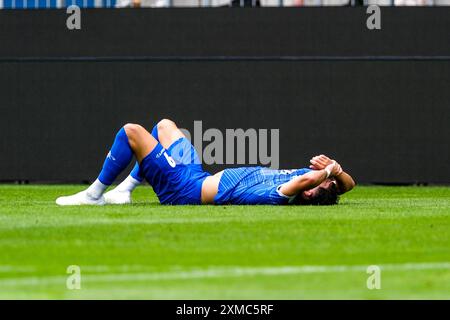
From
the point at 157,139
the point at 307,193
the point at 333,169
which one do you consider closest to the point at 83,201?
the point at 157,139

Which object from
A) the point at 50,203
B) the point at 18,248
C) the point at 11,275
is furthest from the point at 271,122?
the point at 11,275

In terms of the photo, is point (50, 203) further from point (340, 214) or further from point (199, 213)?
point (340, 214)

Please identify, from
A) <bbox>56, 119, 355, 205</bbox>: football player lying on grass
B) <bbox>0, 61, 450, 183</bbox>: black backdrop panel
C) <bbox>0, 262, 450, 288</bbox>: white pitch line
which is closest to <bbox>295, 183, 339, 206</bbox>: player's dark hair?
<bbox>56, 119, 355, 205</bbox>: football player lying on grass

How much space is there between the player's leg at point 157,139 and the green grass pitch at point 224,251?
0.58ft

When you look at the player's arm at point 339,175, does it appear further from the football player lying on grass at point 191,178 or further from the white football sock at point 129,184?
the white football sock at point 129,184

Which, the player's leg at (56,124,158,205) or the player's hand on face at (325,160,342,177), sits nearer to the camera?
the player's hand on face at (325,160,342,177)

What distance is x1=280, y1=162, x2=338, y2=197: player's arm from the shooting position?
11531mm

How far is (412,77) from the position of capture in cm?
1812

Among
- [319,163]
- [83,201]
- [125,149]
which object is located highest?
[125,149]

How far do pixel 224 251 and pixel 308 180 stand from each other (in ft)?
11.3

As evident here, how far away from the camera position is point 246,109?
60.1 ft

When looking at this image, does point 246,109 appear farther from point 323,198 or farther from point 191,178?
point 191,178

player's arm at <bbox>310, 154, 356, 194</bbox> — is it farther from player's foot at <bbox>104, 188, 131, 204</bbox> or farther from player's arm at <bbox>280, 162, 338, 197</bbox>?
player's foot at <bbox>104, 188, 131, 204</bbox>

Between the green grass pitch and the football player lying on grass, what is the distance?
0.22 m
